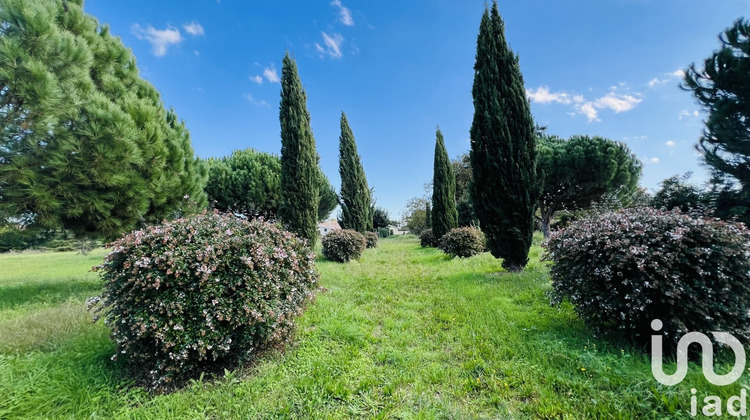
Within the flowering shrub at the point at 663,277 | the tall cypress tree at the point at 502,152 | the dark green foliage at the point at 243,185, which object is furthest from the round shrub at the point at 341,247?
the flowering shrub at the point at 663,277

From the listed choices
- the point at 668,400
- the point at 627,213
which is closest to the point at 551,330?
the point at 668,400

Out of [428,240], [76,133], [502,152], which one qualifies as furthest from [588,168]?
[76,133]

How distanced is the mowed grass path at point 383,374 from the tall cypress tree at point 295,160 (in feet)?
19.5

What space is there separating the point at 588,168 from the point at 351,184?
12.4 metres

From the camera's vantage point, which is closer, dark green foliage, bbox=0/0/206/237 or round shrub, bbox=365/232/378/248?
dark green foliage, bbox=0/0/206/237

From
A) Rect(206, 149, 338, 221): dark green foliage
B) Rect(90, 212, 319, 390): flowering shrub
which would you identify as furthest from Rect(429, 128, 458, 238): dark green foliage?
Rect(90, 212, 319, 390): flowering shrub

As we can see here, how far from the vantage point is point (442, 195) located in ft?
44.4

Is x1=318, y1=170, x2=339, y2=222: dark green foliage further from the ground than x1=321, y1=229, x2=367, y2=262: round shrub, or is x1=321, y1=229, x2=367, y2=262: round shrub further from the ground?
x1=318, y1=170, x2=339, y2=222: dark green foliage

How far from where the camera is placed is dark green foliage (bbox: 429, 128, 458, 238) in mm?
13398

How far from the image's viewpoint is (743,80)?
795 centimetres

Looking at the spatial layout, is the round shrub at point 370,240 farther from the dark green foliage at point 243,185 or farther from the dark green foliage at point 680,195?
the dark green foliage at point 680,195

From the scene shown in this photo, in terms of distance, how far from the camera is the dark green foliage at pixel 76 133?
140 inches

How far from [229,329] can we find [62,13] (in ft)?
22.5

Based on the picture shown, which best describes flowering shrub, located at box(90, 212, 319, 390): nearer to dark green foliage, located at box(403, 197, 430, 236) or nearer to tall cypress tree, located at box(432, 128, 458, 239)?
tall cypress tree, located at box(432, 128, 458, 239)
